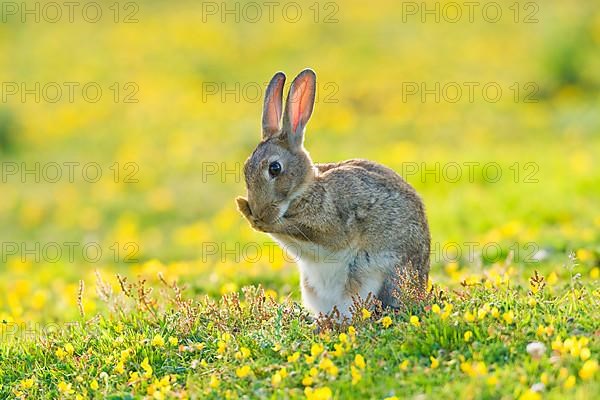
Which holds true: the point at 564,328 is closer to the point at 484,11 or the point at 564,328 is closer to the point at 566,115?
the point at 566,115

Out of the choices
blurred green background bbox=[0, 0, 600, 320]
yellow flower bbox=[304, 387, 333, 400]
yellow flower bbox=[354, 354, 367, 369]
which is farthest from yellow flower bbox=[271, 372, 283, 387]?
blurred green background bbox=[0, 0, 600, 320]

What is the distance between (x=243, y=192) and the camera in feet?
50.4

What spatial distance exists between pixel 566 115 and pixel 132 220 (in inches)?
363

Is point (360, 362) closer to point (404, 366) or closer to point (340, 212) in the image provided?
point (404, 366)

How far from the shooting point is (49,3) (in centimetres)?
2939

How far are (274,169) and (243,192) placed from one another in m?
8.39

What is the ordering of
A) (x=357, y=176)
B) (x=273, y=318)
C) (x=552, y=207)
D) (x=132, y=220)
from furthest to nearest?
(x=132, y=220), (x=552, y=207), (x=357, y=176), (x=273, y=318)

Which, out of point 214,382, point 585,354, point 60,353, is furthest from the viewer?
point 60,353

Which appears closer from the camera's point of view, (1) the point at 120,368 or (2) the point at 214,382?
(2) the point at 214,382

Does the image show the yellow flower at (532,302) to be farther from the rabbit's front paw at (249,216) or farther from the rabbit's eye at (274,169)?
the rabbit's eye at (274,169)

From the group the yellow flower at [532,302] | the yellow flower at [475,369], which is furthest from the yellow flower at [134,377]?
the yellow flower at [532,302]

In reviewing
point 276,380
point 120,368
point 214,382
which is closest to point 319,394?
point 276,380

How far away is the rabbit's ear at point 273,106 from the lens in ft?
24.5

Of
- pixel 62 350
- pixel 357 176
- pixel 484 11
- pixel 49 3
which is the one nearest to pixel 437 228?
pixel 357 176
